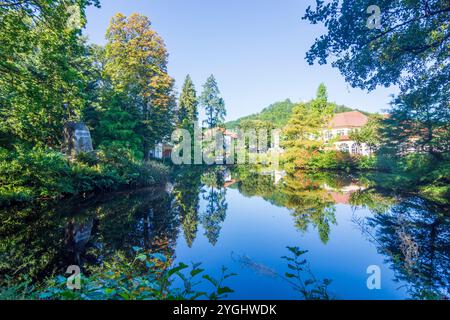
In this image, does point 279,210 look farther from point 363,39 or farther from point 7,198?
point 7,198

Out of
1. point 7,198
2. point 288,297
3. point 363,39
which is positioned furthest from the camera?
point 7,198

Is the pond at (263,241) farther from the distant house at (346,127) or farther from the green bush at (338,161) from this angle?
the distant house at (346,127)

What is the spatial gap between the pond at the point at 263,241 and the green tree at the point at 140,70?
427 inches

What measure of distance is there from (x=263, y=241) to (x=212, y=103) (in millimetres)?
33434

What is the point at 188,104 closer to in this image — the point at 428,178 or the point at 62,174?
the point at 62,174

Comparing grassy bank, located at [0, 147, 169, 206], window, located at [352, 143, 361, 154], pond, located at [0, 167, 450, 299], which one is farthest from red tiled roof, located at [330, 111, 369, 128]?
grassy bank, located at [0, 147, 169, 206]

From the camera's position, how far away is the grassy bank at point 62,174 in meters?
6.50

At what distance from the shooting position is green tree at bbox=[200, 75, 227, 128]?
36.2 meters

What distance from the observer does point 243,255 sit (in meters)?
4.29

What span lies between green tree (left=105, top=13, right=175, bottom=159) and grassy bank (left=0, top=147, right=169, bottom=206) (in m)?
6.86
